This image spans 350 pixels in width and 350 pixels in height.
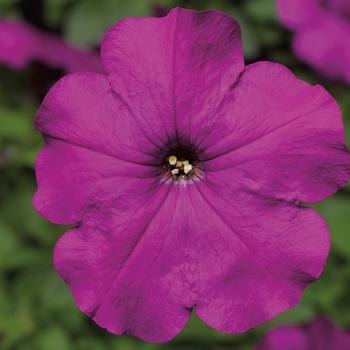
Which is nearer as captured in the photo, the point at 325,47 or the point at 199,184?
the point at 199,184

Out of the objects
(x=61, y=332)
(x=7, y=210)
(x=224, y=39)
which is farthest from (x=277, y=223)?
Answer: (x=7, y=210)

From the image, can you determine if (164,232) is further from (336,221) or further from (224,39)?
(336,221)

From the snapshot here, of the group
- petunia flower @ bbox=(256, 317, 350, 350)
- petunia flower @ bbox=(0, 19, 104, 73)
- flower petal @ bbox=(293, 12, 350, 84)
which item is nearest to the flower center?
petunia flower @ bbox=(0, 19, 104, 73)

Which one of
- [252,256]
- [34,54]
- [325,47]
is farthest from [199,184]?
[325,47]

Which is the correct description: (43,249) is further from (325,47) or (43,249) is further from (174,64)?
(325,47)

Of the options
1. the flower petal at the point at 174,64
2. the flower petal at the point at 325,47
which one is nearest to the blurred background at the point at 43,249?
the flower petal at the point at 325,47
